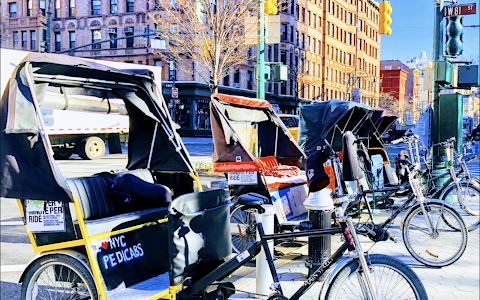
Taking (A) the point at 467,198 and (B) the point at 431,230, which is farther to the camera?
(A) the point at 467,198

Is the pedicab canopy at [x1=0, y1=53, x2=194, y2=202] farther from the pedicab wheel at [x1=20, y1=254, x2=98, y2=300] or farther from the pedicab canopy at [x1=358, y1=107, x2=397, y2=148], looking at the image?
the pedicab canopy at [x1=358, y1=107, x2=397, y2=148]

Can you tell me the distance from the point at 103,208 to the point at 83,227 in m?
1.19

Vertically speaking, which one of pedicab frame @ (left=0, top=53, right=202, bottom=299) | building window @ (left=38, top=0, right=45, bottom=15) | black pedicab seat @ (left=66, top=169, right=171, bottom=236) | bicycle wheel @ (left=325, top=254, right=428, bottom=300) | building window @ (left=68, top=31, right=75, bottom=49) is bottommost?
bicycle wheel @ (left=325, top=254, right=428, bottom=300)

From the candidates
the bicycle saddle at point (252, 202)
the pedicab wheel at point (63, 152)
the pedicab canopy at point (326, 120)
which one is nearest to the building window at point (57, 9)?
the pedicab wheel at point (63, 152)

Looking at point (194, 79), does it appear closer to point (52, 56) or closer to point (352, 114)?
point (352, 114)

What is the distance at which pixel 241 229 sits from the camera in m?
6.06

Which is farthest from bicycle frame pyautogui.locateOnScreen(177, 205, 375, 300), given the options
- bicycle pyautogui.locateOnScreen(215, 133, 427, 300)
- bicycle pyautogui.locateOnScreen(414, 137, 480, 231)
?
bicycle pyautogui.locateOnScreen(414, 137, 480, 231)

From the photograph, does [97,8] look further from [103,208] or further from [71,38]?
[103,208]

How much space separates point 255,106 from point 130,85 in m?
3.03

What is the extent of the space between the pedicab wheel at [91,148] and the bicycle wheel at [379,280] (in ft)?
65.0

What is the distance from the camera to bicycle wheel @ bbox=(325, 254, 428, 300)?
121 inches

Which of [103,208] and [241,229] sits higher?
[103,208]

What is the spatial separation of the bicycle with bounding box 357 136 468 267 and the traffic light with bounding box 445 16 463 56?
17.0ft

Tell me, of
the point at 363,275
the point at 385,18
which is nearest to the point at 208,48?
the point at 385,18
